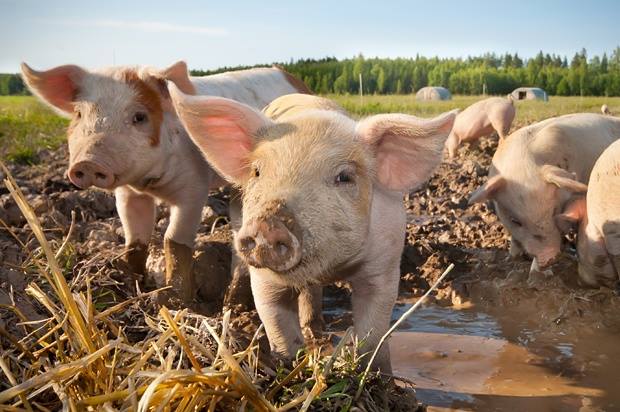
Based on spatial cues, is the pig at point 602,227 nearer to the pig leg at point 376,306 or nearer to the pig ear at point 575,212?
the pig ear at point 575,212

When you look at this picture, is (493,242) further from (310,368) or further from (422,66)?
(422,66)

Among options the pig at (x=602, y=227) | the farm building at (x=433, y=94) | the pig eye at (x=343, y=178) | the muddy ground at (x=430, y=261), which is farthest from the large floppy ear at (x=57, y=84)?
the farm building at (x=433, y=94)

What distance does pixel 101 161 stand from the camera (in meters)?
4.40

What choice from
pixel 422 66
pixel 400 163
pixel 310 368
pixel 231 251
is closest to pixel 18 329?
pixel 310 368

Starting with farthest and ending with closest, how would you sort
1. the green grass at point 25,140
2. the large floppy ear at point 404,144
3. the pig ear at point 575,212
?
1. the green grass at point 25,140
2. the pig ear at point 575,212
3. the large floppy ear at point 404,144

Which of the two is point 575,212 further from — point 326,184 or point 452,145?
point 452,145

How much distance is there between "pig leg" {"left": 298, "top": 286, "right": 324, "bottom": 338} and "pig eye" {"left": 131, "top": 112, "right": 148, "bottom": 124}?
1.58m

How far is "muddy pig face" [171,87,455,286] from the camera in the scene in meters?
2.68

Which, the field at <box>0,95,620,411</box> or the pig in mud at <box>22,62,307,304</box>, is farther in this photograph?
the pig in mud at <box>22,62,307,304</box>

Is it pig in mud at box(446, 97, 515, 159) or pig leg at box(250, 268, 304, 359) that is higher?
pig in mud at box(446, 97, 515, 159)

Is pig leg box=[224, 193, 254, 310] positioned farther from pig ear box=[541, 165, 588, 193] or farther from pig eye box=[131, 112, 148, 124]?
pig ear box=[541, 165, 588, 193]

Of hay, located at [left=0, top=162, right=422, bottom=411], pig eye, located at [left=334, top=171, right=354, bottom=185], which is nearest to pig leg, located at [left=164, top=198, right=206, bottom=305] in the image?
pig eye, located at [left=334, top=171, right=354, bottom=185]

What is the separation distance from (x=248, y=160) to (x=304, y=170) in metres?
0.51

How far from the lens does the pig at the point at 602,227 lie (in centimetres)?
471
